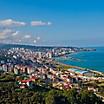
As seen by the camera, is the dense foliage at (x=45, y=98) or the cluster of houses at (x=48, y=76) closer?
the dense foliage at (x=45, y=98)

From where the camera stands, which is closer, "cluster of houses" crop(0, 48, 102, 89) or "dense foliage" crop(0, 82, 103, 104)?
"dense foliage" crop(0, 82, 103, 104)

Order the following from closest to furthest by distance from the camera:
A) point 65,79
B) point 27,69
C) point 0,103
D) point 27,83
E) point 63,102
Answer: point 0,103, point 63,102, point 27,83, point 65,79, point 27,69

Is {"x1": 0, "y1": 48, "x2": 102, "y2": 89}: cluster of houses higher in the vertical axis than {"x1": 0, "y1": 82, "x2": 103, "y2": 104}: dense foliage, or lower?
lower

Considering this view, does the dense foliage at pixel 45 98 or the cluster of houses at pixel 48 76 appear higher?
the dense foliage at pixel 45 98

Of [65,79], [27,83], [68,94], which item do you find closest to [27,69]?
[65,79]

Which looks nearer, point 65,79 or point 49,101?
point 49,101

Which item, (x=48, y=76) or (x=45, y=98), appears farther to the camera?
(x=48, y=76)

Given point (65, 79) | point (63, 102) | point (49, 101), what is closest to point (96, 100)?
point (63, 102)

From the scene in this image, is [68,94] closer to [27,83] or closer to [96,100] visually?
[96,100]

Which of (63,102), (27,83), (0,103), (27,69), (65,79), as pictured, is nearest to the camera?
(0,103)

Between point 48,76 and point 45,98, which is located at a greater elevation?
point 45,98
